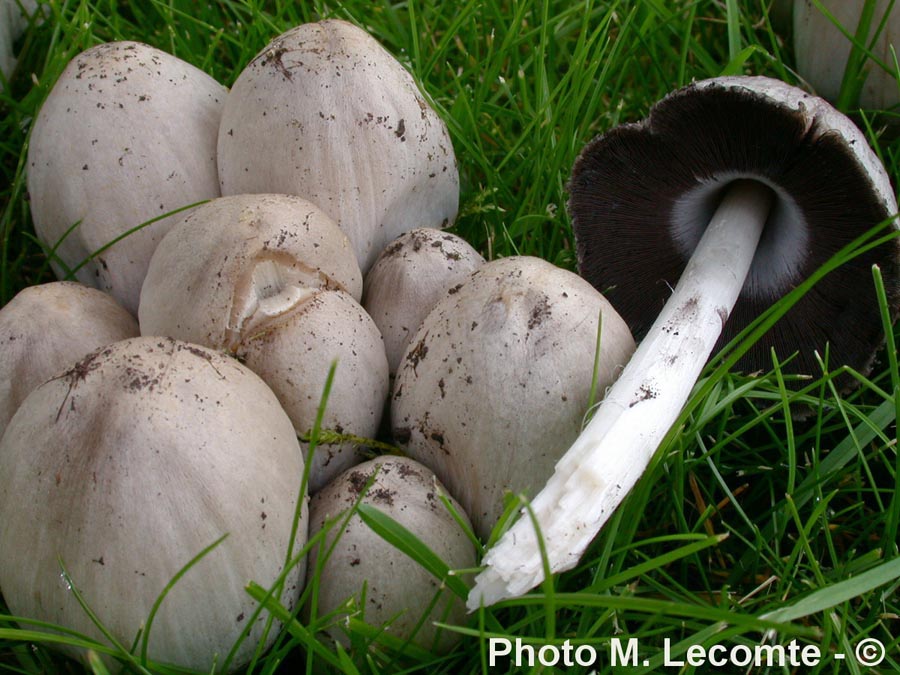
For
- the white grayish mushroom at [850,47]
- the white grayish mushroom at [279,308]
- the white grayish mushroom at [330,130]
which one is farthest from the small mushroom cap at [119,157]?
the white grayish mushroom at [850,47]

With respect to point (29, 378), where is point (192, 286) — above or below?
above

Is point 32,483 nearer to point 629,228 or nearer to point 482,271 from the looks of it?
point 482,271

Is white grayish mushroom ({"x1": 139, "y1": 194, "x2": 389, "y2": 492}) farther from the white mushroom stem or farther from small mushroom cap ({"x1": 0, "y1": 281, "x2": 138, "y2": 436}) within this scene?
the white mushroom stem

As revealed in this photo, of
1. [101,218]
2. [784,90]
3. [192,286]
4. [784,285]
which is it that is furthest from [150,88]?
[784,285]

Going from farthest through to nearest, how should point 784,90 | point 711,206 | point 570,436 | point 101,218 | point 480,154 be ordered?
point 480,154 < point 711,206 < point 101,218 < point 784,90 < point 570,436

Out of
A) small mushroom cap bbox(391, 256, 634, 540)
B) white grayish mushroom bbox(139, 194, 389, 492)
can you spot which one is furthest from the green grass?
white grayish mushroom bbox(139, 194, 389, 492)

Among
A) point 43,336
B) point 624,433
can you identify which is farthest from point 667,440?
point 43,336

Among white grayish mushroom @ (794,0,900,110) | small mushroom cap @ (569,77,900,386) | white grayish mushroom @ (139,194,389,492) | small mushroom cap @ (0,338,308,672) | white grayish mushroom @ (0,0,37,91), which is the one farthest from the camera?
white grayish mushroom @ (0,0,37,91)
